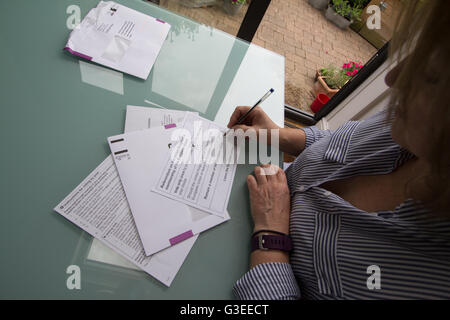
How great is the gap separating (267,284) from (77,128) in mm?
595

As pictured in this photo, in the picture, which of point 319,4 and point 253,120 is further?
point 319,4

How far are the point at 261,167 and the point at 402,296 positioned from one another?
412 mm

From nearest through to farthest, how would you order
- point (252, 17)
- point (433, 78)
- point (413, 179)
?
1. point (433, 78)
2. point (413, 179)
3. point (252, 17)

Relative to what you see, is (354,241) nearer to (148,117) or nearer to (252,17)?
(148,117)

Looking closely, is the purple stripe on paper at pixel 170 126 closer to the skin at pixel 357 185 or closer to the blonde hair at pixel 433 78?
the skin at pixel 357 185

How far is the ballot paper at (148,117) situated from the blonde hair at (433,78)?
536 millimetres

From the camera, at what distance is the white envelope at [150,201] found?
516 mm

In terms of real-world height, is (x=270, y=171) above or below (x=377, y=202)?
below

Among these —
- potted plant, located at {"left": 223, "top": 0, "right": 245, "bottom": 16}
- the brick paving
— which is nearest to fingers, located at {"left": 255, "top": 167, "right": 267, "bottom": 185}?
potted plant, located at {"left": 223, "top": 0, "right": 245, "bottom": 16}

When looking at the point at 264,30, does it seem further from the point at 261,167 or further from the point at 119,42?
the point at 261,167

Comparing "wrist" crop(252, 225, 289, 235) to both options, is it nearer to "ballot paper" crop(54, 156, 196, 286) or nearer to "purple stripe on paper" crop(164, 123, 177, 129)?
"ballot paper" crop(54, 156, 196, 286)

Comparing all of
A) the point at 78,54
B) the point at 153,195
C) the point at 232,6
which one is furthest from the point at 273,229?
the point at 232,6

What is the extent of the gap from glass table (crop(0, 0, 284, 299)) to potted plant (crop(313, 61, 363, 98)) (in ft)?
4.95

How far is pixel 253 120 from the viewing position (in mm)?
764
